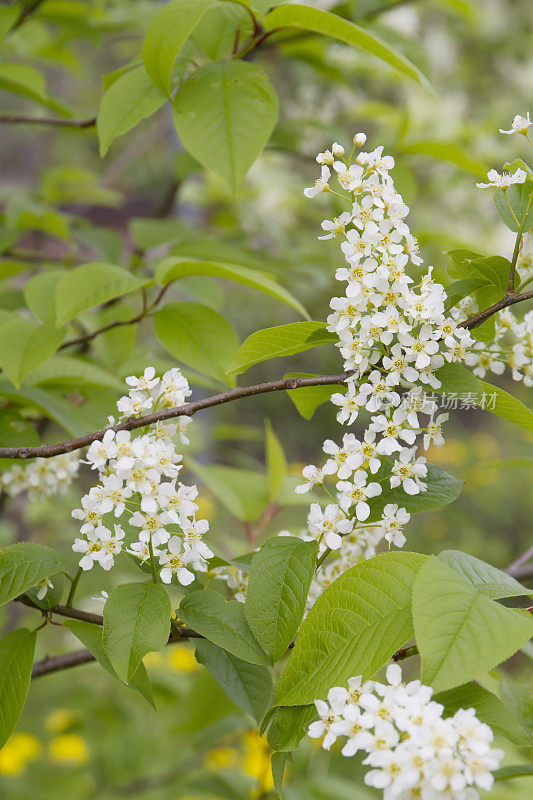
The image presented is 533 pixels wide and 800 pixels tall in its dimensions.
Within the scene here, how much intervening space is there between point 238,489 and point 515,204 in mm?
676

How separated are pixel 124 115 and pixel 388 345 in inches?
16.0

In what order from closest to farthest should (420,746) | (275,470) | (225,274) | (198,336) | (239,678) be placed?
(420,746) → (239,678) → (225,274) → (198,336) → (275,470)

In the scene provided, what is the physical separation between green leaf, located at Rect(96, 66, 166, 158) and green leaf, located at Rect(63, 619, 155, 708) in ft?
1.52

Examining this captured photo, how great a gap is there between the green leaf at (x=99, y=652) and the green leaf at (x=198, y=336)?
12.5 inches

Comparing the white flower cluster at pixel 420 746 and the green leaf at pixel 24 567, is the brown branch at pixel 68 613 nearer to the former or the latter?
the green leaf at pixel 24 567

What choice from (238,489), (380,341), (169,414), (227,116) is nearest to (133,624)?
(169,414)

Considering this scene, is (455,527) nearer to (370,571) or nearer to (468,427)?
(468,427)

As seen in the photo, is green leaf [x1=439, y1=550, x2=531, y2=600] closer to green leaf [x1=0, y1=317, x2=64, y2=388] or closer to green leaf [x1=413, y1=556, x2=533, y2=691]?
green leaf [x1=413, y1=556, x2=533, y2=691]

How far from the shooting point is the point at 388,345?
57 centimetres

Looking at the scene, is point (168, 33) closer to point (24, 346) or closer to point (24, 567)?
point (24, 346)

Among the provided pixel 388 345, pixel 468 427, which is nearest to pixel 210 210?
pixel 388 345

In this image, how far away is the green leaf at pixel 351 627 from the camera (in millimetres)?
483

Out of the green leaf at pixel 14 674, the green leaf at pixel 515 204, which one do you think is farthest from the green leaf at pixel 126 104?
the green leaf at pixel 14 674

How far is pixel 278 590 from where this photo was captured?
57 centimetres
